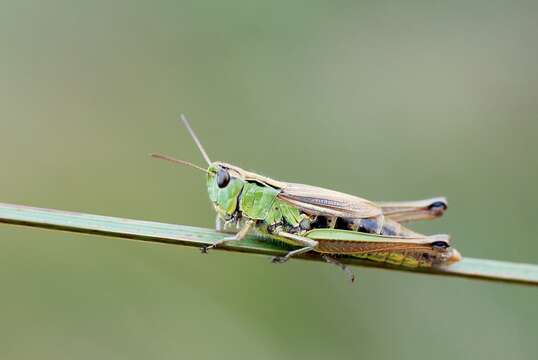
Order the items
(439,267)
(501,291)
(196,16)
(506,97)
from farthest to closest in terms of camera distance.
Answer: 1. (196,16)
2. (506,97)
3. (501,291)
4. (439,267)

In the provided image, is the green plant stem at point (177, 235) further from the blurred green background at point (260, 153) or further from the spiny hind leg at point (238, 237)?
the blurred green background at point (260, 153)

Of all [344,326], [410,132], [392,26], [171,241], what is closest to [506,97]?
[410,132]

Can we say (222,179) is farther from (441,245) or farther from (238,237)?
(441,245)

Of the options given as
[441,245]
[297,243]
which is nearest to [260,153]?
[297,243]

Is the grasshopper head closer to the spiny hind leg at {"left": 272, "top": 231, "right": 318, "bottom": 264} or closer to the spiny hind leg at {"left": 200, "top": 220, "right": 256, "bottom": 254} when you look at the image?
the spiny hind leg at {"left": 200, "top": 220, "right": 256, "bottom": 254}

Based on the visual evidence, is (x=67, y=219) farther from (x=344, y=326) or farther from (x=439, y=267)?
(x=344, y=326)

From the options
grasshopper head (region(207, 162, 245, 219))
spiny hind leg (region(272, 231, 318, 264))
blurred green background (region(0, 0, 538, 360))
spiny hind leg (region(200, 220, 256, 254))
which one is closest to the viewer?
spiny hind leg (region(200, 220, 256, 254))

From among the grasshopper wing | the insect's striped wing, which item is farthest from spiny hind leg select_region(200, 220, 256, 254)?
the insect's striped wing
